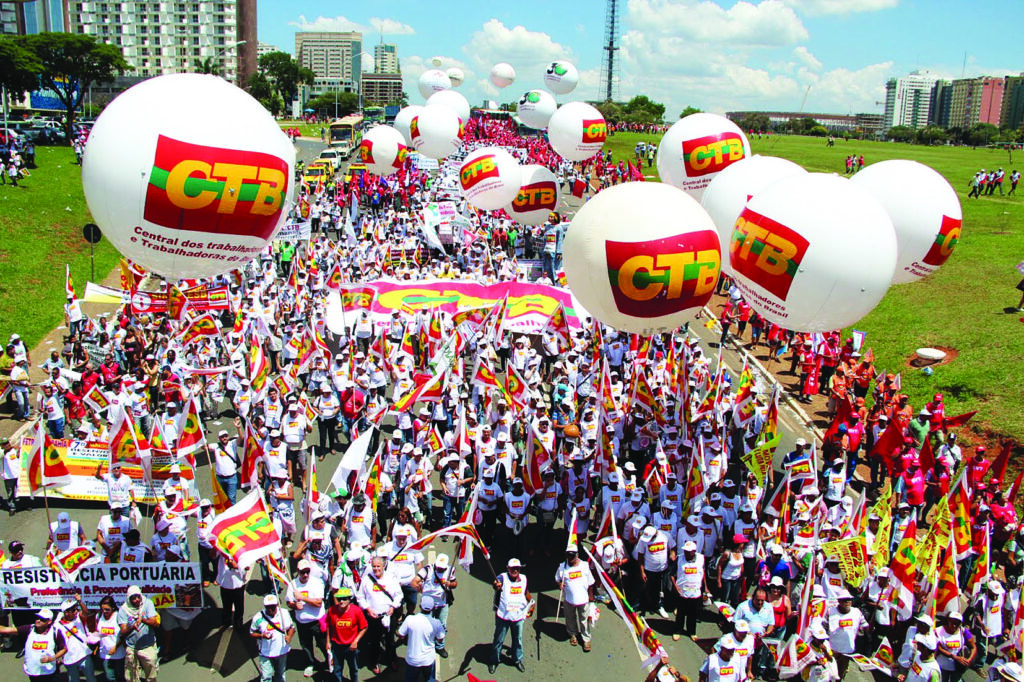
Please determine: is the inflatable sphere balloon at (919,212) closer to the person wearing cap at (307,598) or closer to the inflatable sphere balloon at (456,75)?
the person wearing cap at (307,598)

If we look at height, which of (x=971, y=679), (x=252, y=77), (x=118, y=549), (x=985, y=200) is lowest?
(x=971, y=679)

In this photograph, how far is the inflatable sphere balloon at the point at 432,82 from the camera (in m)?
47.6

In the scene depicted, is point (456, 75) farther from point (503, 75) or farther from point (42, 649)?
point (42, 649)

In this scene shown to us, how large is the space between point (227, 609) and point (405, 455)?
2999 millimetres

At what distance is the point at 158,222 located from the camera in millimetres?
7996

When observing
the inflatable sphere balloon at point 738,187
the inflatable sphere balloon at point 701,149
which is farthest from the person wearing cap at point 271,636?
the inflatable sphere balloon at point 701,149

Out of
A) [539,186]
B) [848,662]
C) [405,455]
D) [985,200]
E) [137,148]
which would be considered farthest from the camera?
[985,200]

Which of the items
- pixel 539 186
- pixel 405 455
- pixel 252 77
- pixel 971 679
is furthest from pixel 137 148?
pixel 252 77

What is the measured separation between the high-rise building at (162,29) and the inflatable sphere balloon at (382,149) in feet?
339

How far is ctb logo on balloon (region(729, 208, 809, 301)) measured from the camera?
9.35 m

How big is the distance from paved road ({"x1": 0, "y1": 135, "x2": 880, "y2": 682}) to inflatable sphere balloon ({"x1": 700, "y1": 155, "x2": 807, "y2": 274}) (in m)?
5.47

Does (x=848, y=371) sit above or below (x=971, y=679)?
above

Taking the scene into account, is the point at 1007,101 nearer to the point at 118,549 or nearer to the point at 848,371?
the point at 848,371

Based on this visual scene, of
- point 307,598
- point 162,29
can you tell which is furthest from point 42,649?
point 162,29
